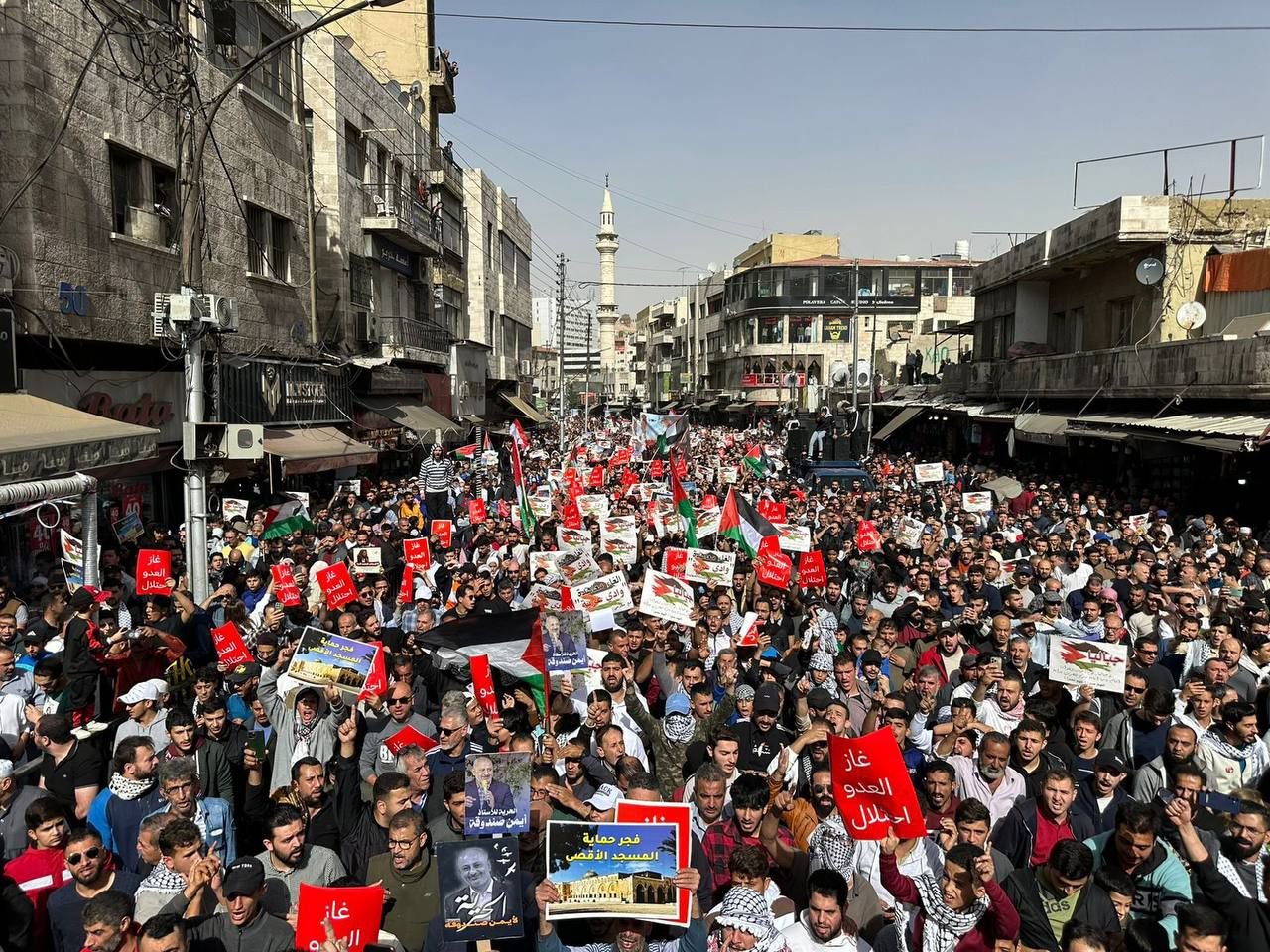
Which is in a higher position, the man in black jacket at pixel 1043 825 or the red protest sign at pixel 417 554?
the red protest sign at pixel 417 554

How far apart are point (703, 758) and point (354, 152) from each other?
991 inches

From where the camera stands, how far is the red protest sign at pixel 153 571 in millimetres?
10867

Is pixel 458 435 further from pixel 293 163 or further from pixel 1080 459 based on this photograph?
pixel 1080 459

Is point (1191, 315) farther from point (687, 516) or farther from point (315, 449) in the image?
point (315, 449)

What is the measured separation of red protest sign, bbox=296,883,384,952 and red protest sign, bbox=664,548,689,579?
7373 millimetres

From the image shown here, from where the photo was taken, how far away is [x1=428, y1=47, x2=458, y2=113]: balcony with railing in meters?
40.5

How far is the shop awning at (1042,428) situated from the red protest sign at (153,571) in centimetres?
2078

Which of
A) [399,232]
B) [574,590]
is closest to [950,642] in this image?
[574,590]

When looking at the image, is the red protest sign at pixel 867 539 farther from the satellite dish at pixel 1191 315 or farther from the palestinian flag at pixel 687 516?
the satellite dish at pixel 1191 315

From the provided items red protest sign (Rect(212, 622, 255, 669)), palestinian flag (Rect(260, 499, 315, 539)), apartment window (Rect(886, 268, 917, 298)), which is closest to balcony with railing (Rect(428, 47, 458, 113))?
palestinian flag (Rect(260, 499, 315, 539))

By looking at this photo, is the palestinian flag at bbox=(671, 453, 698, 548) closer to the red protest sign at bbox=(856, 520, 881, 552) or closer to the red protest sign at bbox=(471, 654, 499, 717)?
the red protest sign at bbox=(856, 520, 881, 552)

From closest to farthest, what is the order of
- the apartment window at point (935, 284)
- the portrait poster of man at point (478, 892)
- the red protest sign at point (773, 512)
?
the portrait poster of man at point (478, 892), the red protest sign at point (773, 512), the apartment window at point (935, 284)

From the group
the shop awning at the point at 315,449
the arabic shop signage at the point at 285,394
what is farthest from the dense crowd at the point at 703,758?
the shop awning at the point at 315,449

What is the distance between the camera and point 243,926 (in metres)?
4.79
